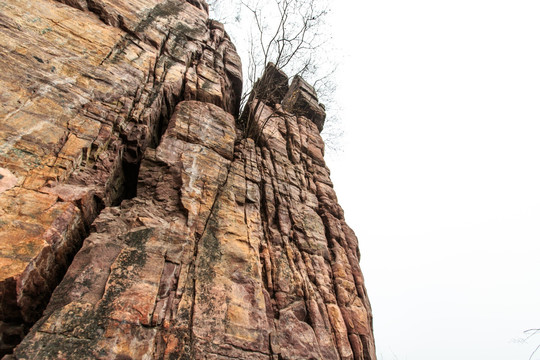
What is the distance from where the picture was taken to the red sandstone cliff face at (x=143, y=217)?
13.6ft

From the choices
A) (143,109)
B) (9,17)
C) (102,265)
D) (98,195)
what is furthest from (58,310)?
(9,17)

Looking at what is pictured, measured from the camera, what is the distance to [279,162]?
1104cm

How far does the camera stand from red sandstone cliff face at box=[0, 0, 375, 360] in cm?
414

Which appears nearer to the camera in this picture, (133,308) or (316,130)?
(133,308)

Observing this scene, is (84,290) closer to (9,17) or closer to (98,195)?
(98,195)

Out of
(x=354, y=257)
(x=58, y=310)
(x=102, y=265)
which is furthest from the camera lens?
(x=354, y=257)

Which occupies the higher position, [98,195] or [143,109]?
[143,109]

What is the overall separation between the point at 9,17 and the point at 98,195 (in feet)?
18.3

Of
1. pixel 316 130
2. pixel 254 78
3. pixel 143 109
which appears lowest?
pixel 143 109

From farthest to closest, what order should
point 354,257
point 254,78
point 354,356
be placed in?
point 254,78
point 354,257
point 354,356

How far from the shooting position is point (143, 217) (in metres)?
5.80

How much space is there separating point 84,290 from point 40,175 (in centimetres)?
231

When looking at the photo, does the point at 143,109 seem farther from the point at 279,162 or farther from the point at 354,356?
the point at 354,356

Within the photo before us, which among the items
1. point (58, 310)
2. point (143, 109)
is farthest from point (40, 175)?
point (143, 109)
